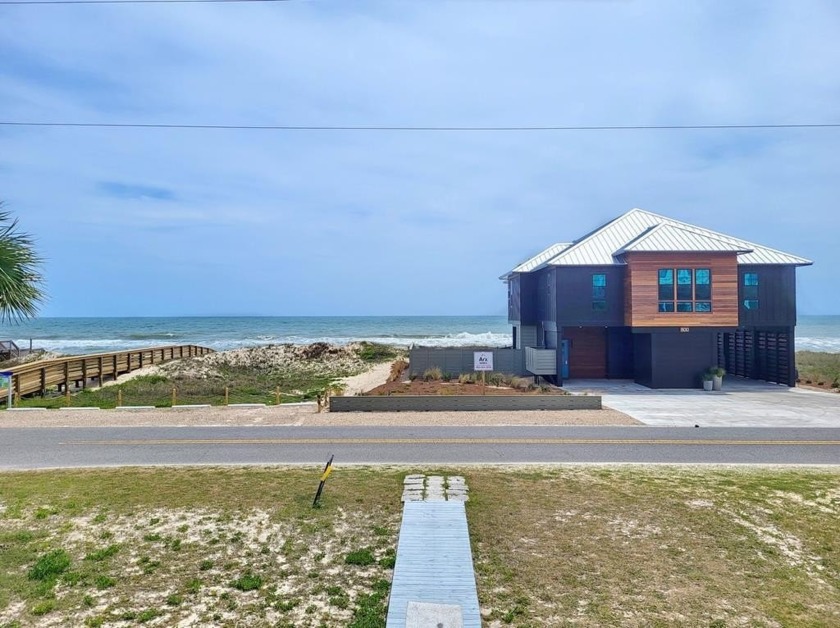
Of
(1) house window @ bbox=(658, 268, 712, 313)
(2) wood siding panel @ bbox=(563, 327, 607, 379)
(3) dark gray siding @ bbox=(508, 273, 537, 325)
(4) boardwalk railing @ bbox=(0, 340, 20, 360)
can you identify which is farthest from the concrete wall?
(4) boardwalk railing @ bbox=(0, 340, 20, 360)

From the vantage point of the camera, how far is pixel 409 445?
1411 cm

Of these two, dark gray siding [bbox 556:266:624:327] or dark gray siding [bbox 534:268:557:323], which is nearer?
dark gray siding [bbox 556:266:624:327]

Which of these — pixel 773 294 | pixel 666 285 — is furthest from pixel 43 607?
pixel 773 294

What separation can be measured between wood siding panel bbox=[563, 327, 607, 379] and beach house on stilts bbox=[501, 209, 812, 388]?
5cm

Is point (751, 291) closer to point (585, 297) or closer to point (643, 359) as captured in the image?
point (643, 359)

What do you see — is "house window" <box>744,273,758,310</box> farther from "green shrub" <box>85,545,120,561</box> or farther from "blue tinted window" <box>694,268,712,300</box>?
"green shrub" <box>85,545,120,561</box>

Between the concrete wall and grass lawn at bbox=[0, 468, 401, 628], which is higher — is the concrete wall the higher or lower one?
the higher one

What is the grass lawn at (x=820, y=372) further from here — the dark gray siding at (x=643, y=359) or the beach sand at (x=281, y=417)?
the beach sand at (x=281, y=417)

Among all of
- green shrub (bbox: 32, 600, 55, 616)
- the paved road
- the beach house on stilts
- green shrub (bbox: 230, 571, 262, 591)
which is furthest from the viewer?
the beach house on stilts

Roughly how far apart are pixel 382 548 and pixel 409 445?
6.29m

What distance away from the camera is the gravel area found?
57.2 ft

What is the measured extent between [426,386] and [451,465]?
12.3 m

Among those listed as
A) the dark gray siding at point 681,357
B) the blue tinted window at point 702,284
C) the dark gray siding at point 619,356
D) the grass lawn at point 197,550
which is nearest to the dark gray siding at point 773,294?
the blue tinted window at point 702,284

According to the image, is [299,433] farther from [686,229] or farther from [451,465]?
[686,229]
